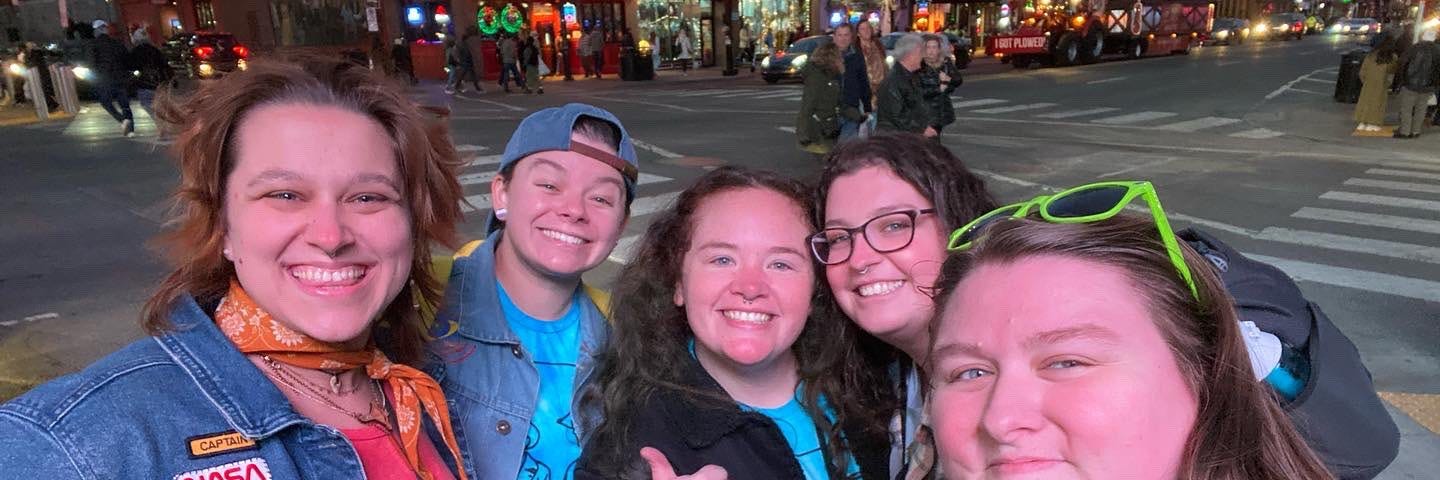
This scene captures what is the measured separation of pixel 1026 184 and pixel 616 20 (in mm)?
22447

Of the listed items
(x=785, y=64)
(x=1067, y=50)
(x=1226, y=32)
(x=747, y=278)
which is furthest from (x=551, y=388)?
(x=1226, y=32)

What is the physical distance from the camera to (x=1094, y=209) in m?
1.51

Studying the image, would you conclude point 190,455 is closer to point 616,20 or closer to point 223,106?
point 223,106

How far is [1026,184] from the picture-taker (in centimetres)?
967

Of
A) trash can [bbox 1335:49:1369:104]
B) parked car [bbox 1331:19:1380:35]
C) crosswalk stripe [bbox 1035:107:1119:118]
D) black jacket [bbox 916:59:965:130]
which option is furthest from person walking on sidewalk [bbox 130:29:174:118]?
parked car [bbox 1331:19:1380:35]

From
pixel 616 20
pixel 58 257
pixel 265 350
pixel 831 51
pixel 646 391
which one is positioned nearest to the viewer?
pixel 265 350

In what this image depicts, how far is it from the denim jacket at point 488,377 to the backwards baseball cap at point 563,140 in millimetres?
408

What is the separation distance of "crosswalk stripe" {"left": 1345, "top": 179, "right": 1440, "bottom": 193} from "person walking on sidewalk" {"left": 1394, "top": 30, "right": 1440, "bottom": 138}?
3967 mm

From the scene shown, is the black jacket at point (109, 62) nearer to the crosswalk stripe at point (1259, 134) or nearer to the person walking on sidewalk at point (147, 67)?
the person walking on sidewalk at point (147, 67)

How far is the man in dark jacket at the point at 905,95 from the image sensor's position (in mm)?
9031

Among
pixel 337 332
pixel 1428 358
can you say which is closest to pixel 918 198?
pixel 337 332

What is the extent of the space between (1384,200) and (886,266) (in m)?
9.57

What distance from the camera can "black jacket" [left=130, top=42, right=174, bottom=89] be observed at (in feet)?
48.3

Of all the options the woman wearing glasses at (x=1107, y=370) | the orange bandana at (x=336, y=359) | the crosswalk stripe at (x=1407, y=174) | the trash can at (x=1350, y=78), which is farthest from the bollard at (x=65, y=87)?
the trash can at (x=1350, y=78)
